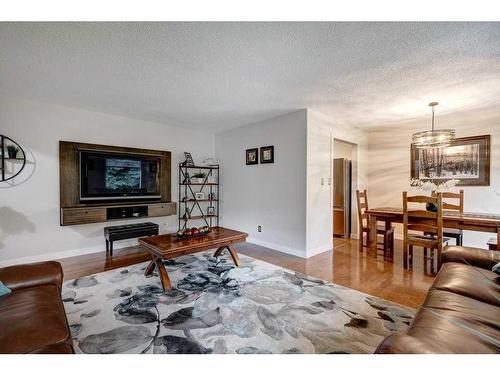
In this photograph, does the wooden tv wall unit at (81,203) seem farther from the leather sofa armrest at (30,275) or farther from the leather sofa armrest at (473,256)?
the leather sofa armrest at (473,256)

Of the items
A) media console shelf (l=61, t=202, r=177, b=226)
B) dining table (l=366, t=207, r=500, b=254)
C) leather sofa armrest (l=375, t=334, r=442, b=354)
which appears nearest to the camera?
leather sofa armrest (l=375, t=334, r=442, b=354)

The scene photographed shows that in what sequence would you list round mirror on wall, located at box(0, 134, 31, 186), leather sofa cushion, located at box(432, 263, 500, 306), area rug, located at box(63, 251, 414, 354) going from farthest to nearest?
round mirror on wall, located at box(0, 134, 31, 186), area rug, located at box(63, 251, 414, 354), leather sofa cushion, located at box(432, 263, 500, 306)

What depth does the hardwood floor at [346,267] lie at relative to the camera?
2.50 m

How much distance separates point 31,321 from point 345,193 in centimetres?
493

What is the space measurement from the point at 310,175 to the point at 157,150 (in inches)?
113

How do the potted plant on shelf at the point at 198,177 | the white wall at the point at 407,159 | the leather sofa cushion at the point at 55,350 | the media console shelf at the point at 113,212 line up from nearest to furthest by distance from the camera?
the leather sofa cushion at the point at 55,350 < the media console shelf at the point at 113,212 < the white wall at the point at 407,159 < the potted plant on shelf at the point at 198,177

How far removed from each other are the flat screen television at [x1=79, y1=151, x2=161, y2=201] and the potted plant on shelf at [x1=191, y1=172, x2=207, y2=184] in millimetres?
747

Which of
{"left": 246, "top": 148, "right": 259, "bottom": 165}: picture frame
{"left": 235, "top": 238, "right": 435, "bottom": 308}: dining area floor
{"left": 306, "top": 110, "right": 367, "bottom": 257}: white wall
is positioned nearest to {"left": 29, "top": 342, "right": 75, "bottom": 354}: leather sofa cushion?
{"left": 235, "top": 238, "right": 435, "bottom": 308}: dining area floor

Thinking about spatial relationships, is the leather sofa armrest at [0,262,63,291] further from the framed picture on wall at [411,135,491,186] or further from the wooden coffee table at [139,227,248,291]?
the framed picture on wall at [411,135,491,186]

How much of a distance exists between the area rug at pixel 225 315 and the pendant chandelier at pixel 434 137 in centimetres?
234

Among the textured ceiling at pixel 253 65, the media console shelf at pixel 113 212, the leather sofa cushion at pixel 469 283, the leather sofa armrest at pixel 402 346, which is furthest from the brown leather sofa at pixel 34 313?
the leather sofa cushion at pixel 469 283

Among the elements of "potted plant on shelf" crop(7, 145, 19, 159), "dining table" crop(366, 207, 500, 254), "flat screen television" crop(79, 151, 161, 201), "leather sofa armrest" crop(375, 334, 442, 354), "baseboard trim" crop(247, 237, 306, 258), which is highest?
"potted plant on shelf" crop(7, 145, 19, 159)

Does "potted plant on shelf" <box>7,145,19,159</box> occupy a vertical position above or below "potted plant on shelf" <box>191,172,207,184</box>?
above

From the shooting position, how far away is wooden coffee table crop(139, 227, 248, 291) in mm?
2447
